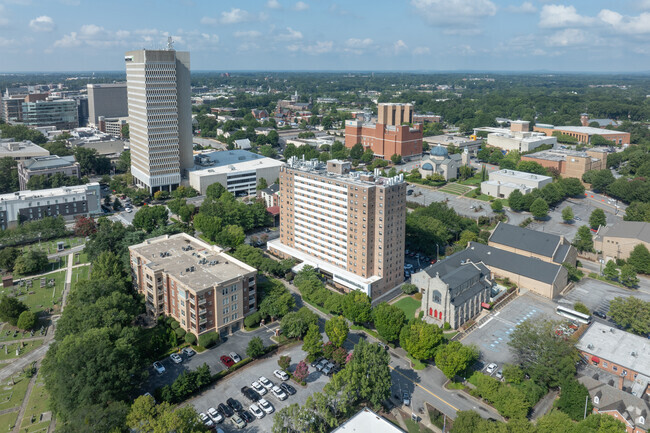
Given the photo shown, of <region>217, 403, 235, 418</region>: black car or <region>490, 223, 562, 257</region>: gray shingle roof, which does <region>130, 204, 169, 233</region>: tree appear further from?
<region>490, 223, 562, 257</region>: gray shingle roof

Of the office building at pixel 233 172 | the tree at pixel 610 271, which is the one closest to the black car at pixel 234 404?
the tree at pixel 610 271

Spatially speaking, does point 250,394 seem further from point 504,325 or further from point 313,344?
point 504,325

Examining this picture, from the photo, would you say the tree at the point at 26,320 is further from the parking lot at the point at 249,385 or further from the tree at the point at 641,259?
the tree at the point at 641,259

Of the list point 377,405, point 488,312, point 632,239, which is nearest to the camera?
point 377,405

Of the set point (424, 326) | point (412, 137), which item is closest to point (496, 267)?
point (424, 326)

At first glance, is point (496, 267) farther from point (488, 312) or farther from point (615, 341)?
point (615, 341)

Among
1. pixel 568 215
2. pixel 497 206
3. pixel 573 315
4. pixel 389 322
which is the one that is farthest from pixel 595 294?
pixel 497 206
